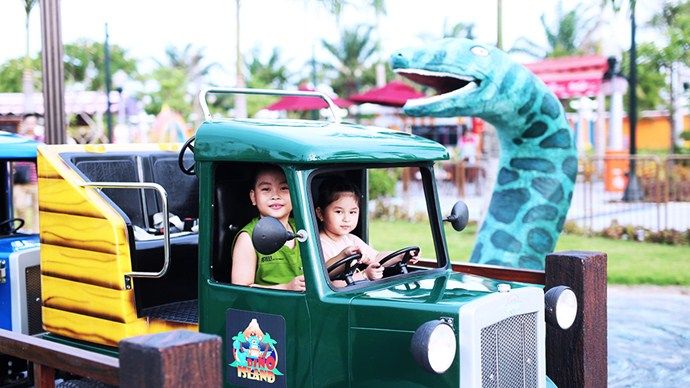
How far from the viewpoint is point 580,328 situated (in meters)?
3.97

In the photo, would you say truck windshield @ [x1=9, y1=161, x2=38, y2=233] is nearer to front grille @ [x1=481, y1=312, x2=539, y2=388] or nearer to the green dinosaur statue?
the green dinosaur statue

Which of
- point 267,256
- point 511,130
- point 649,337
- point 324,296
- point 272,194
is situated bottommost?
point 649,337

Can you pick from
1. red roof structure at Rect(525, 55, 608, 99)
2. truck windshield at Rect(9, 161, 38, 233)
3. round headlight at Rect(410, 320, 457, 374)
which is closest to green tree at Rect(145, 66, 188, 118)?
truck windshield at Rect(9, 161, 38, 233)

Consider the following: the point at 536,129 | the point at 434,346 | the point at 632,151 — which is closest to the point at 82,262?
the point at 434,346

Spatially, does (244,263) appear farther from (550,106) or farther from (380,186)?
(380,186)

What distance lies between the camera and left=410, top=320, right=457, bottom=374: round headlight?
2797 mm

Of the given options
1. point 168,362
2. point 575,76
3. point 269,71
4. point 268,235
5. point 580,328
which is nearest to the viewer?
point 168,362

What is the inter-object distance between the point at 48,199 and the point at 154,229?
2.22 feet

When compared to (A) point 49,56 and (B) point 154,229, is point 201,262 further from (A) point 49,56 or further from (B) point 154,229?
(A) point 49,56

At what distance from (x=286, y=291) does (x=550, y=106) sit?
494 centimetres

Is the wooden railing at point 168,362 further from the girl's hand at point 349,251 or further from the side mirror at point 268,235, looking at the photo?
the girl's hand at point 349,251

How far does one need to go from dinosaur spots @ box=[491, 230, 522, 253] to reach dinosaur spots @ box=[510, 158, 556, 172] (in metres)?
0.65

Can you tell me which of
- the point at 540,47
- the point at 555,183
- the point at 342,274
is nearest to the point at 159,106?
the point at 540,47

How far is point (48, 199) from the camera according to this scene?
160 inches
